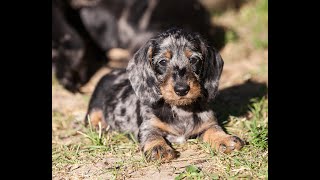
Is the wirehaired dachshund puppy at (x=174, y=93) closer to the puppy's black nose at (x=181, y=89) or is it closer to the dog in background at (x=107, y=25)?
the puppy's black nose at (x=181, y=89)

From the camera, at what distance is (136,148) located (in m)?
6.65

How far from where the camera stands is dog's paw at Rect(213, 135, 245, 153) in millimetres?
6069

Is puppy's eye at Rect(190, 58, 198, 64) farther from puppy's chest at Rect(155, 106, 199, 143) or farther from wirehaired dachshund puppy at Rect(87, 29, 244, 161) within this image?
puppy's chest at Rect(155, 106, 199, 143)

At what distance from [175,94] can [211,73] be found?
0.88 m

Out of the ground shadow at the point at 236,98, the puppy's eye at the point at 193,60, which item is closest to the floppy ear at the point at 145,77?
the puppy's eye at the point at 193,60

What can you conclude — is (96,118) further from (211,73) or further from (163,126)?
(211,73)

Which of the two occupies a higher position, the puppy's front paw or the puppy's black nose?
the puppy's black nose

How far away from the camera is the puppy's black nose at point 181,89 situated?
584 centimetres

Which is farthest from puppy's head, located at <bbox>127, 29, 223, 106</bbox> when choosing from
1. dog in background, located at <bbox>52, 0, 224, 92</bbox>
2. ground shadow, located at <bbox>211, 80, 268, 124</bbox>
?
dog in background, located at <bbox>52, 0, 224, 92</bbox>

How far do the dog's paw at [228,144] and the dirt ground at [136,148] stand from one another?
0.19m

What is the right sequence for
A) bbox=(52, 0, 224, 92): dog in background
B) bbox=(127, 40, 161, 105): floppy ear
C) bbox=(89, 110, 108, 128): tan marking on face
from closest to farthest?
bbox=(127, 40, 161, 105): floppy ear < bbox=(89, 110, 108, 128): tan marking on face < bbox=(52, 0, 224, 92): dog in background
